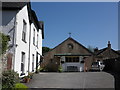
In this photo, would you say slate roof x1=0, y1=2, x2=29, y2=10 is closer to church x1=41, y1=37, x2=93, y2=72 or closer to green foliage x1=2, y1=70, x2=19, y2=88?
green foliage x1=2, y1=70, x2=19, y2=88

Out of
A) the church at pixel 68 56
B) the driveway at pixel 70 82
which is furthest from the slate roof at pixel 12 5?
the church at pixel 68 56

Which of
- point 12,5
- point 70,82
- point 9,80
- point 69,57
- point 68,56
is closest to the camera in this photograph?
point 9,80

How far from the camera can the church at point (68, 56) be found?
31906 mm

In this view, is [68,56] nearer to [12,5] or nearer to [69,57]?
[69,57]

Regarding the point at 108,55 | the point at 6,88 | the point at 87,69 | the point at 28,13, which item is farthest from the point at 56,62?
the point at 6,88

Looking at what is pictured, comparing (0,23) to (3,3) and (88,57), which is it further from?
(88,57)

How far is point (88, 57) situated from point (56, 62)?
20.3 feet

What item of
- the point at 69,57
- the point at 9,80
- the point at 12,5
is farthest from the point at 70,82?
the point at 69,57

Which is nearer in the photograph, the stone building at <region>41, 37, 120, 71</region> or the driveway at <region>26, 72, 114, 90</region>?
the driveway at <region>26, 72, 114, 90</region>

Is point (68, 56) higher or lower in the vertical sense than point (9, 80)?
higher

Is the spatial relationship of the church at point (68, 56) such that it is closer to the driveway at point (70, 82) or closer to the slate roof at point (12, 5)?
the driveway at point (70, 82)

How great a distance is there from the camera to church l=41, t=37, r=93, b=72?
3191cm

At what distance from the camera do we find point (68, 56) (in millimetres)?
32469

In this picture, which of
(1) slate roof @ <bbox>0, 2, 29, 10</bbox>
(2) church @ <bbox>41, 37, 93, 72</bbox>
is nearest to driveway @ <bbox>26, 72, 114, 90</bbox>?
(1) slate roof @ <bbox>0, 2, 29, 10</bbox>
